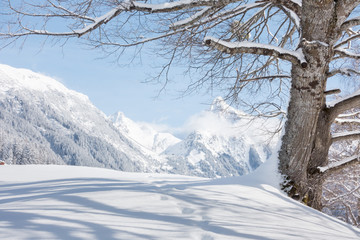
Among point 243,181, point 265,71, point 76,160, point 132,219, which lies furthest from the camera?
point 76,160

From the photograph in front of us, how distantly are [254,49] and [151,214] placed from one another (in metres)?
2.64

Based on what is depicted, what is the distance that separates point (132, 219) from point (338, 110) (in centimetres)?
392

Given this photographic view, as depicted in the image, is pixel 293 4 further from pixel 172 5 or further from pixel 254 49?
pixel 172 5

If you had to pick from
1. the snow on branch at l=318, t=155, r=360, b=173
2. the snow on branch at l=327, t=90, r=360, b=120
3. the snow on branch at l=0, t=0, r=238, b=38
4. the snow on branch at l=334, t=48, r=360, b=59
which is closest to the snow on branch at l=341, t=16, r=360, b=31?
the snow on branch at l=334, t=48, r=360, b=59

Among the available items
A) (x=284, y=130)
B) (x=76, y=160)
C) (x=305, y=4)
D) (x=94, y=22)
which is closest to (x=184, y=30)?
(x=94, y=22)

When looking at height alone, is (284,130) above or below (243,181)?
above

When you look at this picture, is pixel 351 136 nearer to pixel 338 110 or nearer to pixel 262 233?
pixel 338 110

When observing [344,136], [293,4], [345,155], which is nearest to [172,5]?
[293,4]

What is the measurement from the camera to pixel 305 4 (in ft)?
12.7

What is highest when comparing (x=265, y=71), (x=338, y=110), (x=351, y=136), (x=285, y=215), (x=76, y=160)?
(x=265, y=71)

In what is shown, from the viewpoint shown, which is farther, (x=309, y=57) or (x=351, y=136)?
(x=351, y=136)

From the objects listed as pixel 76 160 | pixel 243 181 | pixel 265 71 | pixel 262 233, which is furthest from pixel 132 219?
pixel 76 160

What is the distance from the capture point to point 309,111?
400cm

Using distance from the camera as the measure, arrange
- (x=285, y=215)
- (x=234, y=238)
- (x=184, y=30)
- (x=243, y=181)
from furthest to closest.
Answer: (x=184, y=30), (x=243, y=181), (x=285, y=215), (x=234, y=238)
